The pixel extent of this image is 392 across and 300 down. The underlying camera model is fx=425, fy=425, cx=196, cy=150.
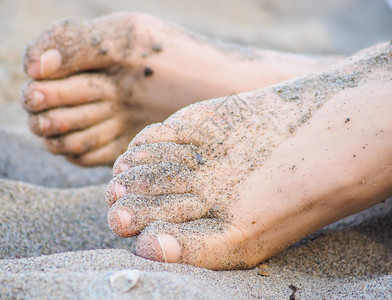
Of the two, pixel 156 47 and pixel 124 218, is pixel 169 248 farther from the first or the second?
pixel 156 47

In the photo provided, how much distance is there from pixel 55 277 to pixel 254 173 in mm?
476

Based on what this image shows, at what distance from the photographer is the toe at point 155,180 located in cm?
88

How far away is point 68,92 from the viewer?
1.38 m

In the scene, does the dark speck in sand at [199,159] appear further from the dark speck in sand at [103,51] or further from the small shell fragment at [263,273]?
the dark speck in sand at [103,51]

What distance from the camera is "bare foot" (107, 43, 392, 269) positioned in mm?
878

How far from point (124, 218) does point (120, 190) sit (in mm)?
65

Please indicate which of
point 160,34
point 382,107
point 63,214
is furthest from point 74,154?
point 382,107

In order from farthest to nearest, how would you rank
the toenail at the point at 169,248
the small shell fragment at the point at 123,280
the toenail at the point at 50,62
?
1. the toenail at the point at 50,62
2. the toenail at the point at 169,248
3. the small shell fragment at the point at 123,280

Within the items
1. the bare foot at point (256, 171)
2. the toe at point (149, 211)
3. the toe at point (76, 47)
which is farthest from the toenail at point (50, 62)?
the toe at point (149, 211)

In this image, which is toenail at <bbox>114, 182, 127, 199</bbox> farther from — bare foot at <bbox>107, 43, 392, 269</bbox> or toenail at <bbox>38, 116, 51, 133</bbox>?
toenail at <bbox>38, 116, 51, 133</bbox>

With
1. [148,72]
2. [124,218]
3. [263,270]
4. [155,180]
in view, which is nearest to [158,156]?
[155,180]

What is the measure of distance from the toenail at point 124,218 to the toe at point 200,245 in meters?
0.04

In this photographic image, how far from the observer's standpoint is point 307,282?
866 mm

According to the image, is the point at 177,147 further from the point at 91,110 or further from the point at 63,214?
the point at 91,110
